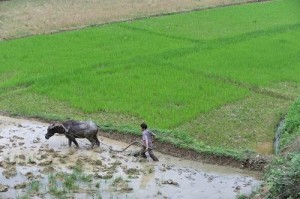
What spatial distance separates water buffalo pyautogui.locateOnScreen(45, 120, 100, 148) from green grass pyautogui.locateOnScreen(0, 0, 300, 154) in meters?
1.20

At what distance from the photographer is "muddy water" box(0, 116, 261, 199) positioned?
9.60 meters

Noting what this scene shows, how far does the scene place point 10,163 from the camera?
10.7 meters

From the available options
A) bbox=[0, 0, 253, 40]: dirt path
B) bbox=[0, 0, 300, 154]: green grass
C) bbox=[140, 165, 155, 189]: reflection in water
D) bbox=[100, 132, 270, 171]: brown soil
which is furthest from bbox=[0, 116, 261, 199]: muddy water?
bbox=[0, 0, 253, 40]: dirt path

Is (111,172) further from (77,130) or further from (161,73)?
(161,73)

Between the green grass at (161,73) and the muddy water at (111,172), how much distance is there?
1036mm

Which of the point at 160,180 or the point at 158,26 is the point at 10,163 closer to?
the point at 160,180

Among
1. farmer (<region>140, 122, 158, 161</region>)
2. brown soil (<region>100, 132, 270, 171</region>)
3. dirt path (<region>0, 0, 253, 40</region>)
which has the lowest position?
brown soil (<region>100, 132, 270, 171</region>)

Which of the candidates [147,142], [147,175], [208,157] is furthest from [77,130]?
[208,157]

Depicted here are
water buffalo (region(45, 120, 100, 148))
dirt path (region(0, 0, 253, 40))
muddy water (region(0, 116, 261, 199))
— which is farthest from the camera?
dirt path (region(0, 0, 253, 40))

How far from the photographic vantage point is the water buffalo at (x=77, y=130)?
454 inches

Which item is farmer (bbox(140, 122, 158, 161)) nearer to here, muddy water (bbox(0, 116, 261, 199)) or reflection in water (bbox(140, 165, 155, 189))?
muddy water (bbox(0, 116, 261, 199))

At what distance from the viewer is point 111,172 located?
34.0ft

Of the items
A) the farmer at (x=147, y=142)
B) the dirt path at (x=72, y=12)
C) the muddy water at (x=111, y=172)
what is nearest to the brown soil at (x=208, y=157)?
the muddy water at (x=111, y=172)

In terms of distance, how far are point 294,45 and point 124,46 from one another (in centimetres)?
631
